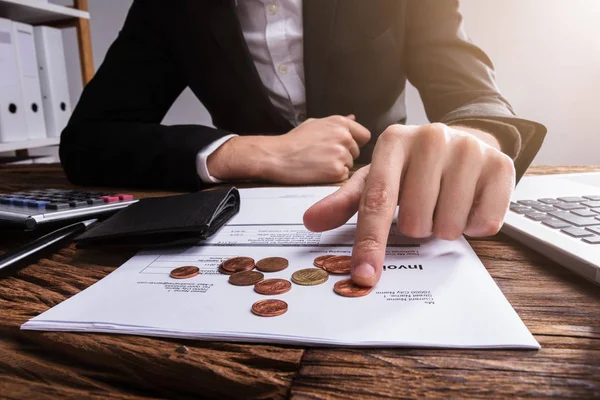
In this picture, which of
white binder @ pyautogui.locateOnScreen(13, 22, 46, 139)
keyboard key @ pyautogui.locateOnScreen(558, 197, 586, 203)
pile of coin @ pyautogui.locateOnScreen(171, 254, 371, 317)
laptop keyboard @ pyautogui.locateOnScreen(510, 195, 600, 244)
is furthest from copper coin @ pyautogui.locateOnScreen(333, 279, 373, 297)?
white binder @ pyautogui.locateOnScreen(13, 22, 46, 139)

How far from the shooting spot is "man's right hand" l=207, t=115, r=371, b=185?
0.74 m

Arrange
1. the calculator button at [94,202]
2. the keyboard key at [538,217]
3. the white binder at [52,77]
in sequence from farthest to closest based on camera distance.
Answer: the white binder at [52,77] < the calculator button at [94,202] < the keyboard key at [538,217]

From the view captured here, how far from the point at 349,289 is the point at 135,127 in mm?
700

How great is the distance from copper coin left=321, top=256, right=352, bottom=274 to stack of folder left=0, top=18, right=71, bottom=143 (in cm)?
165

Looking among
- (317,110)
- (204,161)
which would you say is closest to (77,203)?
(204,161)

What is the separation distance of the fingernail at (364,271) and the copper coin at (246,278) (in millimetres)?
73

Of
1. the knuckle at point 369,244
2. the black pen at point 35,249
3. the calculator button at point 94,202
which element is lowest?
the black pen at point 35,249

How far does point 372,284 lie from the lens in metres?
0.30

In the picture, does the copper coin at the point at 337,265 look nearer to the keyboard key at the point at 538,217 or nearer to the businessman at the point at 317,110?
the businessman at the point at 317,110

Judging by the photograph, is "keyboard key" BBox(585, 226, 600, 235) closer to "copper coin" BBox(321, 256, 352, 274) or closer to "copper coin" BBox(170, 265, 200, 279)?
"copper coin" BBox(321, 256, 352, 274)

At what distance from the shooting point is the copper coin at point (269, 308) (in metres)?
0.27

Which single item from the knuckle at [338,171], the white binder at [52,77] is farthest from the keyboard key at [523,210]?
the white binder at [52,77]

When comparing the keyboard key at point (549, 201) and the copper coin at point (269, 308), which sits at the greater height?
the keyboard key at point (549, 201)

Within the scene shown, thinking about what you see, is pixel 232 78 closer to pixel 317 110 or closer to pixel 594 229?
pixel 317 110
